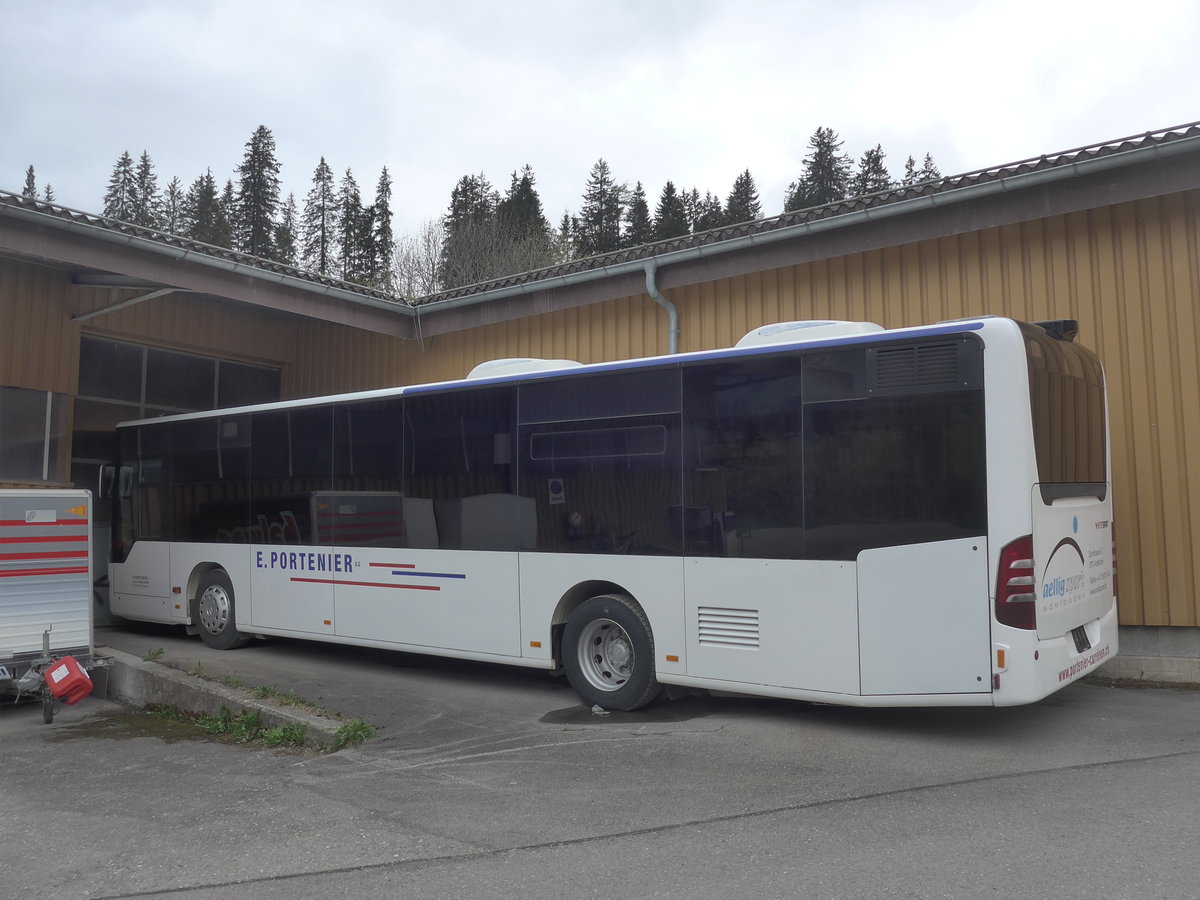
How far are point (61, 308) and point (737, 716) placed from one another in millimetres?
10154

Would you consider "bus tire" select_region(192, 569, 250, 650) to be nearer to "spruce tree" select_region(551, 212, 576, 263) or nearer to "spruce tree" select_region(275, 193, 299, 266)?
"spruce tree" select_region(551, 212, 576, 263)

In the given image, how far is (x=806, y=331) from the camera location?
7.25 metres

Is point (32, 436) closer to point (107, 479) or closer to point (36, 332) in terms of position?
point (107, 479)

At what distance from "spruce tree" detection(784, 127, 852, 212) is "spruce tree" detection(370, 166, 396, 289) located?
23.4 metres

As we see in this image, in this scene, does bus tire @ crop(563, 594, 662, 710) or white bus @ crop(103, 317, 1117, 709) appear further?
bus tire @ crop(563, 594, 662, 710)

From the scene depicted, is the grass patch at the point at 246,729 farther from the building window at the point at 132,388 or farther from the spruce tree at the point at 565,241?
the spruce tree at the point at 565,241

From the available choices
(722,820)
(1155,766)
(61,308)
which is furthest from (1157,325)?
(61,308)

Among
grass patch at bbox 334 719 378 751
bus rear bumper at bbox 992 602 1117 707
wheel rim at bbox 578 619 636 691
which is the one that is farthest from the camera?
wheel rim at bbox 578 619 636 691

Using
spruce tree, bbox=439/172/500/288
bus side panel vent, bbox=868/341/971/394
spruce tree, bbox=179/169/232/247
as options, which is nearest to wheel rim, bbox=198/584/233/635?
bus side panel vent, bbox=868/341/971/394

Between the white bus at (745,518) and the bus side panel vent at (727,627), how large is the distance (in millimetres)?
17

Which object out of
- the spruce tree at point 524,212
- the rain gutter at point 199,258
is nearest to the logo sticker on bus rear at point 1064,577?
the rain gutter at point 199,258

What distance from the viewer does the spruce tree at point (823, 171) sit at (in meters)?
55.5

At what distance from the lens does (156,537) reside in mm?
12070

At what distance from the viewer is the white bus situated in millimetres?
6137
